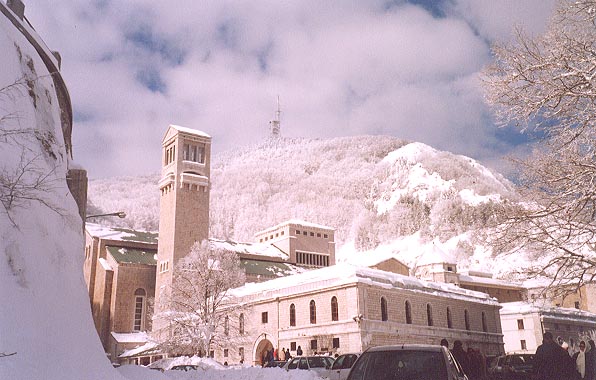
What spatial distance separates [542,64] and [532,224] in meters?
4.75

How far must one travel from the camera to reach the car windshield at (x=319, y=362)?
20.3 meters

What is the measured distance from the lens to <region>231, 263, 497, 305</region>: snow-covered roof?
35500 millimetres

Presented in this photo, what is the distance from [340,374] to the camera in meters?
17.6

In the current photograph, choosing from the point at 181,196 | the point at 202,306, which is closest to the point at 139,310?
the point at 181,196

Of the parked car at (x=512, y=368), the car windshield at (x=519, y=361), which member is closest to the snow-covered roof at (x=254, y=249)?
the car windshield at (x=519, y=361)

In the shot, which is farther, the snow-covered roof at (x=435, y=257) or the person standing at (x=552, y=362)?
the snow-covered roof at (x=435, y=257)

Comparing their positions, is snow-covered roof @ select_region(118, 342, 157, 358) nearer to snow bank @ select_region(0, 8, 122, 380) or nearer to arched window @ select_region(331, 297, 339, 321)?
arched window @ select_region(331, 297, 339, 321)

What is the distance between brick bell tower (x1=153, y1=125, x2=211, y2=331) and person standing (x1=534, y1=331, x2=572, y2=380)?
4831 centimetres

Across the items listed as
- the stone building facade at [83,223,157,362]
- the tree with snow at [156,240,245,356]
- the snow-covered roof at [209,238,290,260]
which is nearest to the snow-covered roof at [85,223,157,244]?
the stone building facade at [83,223,157,362]

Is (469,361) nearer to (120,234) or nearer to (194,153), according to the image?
(194,153)

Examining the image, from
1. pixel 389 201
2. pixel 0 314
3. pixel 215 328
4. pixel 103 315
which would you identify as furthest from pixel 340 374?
pixel 389 201

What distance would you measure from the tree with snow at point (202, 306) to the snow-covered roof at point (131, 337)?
34.7ft

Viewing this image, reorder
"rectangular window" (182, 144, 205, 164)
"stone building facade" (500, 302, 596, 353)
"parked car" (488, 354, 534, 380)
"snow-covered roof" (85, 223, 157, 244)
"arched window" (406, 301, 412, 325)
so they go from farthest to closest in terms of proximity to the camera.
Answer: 1. "snow-covered roof" (85, 223, 157, 244)
2. "rectangular window" (182, 144, 205, 164)
3. "stone building facade" (500, 302, 596, 353)
4. "arched window" (406, 301, 412, 325)
5. "parked car" (488, 354, 534, 380)

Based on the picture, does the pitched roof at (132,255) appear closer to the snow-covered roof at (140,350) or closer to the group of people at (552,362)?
the snow-covered roof at (140,350)
